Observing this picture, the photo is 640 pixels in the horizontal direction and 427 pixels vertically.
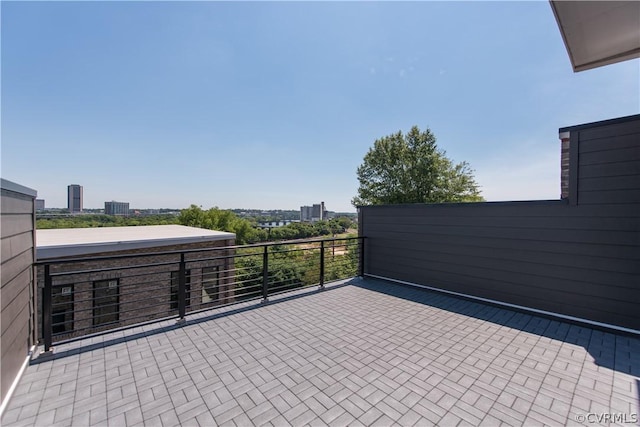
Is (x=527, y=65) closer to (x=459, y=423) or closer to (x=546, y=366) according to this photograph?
(x=546, y=366)

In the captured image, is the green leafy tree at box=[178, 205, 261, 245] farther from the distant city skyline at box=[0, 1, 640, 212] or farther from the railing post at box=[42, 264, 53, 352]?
the railing post at box=[42, 264, 53, 352]

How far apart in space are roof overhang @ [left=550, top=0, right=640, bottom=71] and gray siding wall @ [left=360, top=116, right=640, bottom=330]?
1.01m

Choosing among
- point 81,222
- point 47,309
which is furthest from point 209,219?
point 47,309

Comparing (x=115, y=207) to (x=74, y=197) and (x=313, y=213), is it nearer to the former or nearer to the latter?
(x=74, y=197)

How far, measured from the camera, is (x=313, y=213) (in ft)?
213

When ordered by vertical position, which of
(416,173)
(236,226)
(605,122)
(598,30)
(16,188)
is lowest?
(236,226)

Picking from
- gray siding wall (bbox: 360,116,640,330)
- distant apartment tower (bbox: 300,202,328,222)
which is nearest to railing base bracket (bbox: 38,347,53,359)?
gray siding wall (bbox: 360,116,640,330)

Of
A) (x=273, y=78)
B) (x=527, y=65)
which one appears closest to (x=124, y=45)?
(x=273, y=78)

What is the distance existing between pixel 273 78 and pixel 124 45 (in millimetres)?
3707

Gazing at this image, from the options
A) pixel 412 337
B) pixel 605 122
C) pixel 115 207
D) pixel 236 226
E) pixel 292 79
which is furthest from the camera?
pixel 115 207

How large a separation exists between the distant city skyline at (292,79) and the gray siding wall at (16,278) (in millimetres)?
221

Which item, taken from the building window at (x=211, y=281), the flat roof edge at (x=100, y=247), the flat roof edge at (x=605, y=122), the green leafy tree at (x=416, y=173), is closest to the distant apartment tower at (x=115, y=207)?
the building window at (x=211, y=281)

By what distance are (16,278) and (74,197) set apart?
3787cm

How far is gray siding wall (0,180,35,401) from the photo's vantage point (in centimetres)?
171
